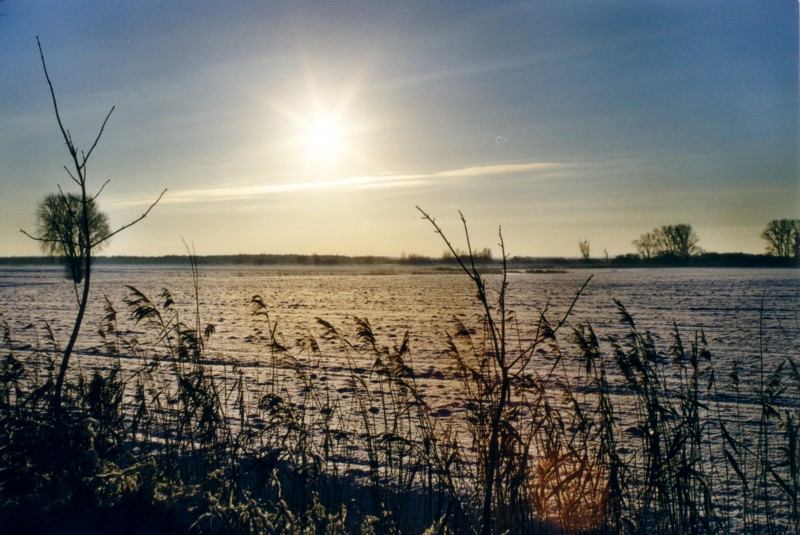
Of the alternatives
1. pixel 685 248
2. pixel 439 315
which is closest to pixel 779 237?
pixel 685 248

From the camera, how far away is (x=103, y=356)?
12805mm

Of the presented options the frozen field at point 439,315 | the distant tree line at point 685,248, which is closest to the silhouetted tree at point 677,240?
the distant tree line at point 685,248

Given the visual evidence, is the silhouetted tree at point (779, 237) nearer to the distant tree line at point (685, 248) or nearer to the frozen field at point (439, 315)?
the distant tree line at point (685, 248)

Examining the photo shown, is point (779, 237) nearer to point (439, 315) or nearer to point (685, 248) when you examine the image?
point (685, 248)

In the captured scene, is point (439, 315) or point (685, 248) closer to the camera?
point (439, 315)

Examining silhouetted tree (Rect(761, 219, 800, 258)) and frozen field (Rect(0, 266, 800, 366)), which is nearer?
frozen field (Rect(0, 266, 800, 366))

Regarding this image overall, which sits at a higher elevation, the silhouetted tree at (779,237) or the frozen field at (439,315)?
the silhouetted tree at (779,237)

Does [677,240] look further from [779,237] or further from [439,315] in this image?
[439,315]

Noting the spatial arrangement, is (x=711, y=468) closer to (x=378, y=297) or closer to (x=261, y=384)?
(x=261, y=384)

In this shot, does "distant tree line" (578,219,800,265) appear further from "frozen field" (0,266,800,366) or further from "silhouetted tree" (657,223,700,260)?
"frozen field" (0,266,800,366)

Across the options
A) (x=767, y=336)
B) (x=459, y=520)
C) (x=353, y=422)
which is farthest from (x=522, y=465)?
(x=767, y=336)

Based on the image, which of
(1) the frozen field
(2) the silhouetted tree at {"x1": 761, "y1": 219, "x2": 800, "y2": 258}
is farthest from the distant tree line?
(1) the frozen field

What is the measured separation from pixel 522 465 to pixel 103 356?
38.7 ft

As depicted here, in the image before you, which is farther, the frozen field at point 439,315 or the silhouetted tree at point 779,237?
the silhouetted tree at point 779,237
